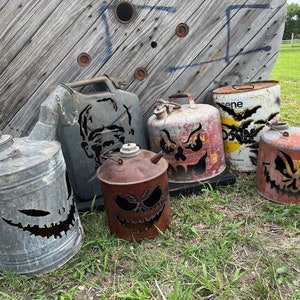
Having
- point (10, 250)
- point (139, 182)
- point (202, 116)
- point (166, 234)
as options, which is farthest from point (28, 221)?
point (202, 116)

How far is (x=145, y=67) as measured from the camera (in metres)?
3.26

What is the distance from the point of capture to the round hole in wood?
3016 mm

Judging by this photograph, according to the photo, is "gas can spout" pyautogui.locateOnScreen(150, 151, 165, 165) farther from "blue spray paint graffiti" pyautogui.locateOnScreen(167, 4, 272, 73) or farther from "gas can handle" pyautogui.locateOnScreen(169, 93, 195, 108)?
"blue spray paint graffiti" pyautogui.locateOnScreen(167, 4, 272, 73)

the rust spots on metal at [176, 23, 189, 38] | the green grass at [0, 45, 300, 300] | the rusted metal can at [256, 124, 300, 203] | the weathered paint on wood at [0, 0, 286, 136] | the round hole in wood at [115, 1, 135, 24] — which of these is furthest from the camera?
the rust spots on metal at [176, 23, 189, 38]

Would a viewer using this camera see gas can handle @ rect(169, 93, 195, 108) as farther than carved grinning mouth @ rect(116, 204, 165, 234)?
Yes

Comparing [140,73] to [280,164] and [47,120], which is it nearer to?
[47,120]

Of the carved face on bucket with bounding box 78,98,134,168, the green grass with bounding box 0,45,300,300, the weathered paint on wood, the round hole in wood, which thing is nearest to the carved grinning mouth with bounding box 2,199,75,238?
the green grass with bounding box 0,45,300,300

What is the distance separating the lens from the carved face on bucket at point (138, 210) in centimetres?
232

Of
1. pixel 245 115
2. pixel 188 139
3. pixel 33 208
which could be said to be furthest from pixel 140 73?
pixel 33 208

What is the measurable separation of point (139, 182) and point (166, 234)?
516 millimetres

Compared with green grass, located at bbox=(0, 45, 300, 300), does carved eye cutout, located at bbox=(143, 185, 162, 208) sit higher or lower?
higher

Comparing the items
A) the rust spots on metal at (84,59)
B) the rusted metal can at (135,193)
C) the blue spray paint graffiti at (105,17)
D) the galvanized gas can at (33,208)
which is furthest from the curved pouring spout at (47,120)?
the blue spray paint graffiti at (105,17)

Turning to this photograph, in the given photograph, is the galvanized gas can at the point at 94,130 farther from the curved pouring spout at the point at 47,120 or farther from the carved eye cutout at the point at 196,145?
the carved eye cutout at the point at 196,145

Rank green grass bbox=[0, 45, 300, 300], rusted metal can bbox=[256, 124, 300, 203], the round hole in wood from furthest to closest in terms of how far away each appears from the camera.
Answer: the round hole in wood, rusted metal can bbox=[256, 124, 300, 203], green grass bbox=[0, 45, 300, 300]
